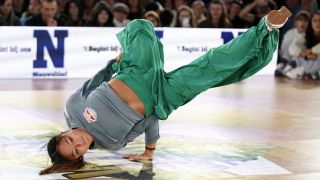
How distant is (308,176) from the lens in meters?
4.41

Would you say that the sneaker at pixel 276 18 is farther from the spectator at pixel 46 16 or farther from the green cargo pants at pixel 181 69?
the spectator at pixel 46 16

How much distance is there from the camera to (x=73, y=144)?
409 cm

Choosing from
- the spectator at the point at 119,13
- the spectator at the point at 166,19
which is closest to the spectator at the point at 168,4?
the spectator at the point at 166,19

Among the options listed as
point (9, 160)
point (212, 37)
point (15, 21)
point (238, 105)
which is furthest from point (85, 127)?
point (212, 37)

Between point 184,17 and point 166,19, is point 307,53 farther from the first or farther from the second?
point 166,19

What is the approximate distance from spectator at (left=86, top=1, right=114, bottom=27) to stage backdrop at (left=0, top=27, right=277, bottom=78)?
189 millimetres

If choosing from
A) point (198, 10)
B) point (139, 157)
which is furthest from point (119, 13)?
point (139, 157)

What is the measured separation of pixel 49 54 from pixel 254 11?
382 centimetres

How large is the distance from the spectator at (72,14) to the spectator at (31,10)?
15.6 inches

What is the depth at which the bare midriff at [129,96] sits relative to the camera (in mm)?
4340

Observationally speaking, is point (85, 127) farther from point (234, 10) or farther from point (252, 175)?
point (234, 10)

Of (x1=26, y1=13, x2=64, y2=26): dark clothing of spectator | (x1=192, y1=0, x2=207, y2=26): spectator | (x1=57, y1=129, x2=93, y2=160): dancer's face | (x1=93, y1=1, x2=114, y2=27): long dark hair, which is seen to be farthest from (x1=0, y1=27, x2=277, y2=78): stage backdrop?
(x1=57, y1=129, x2=93, y2=160): dancer's face

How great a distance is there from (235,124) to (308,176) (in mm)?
1850

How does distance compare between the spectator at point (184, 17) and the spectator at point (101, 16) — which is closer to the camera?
the spectator at point (101, 16)
